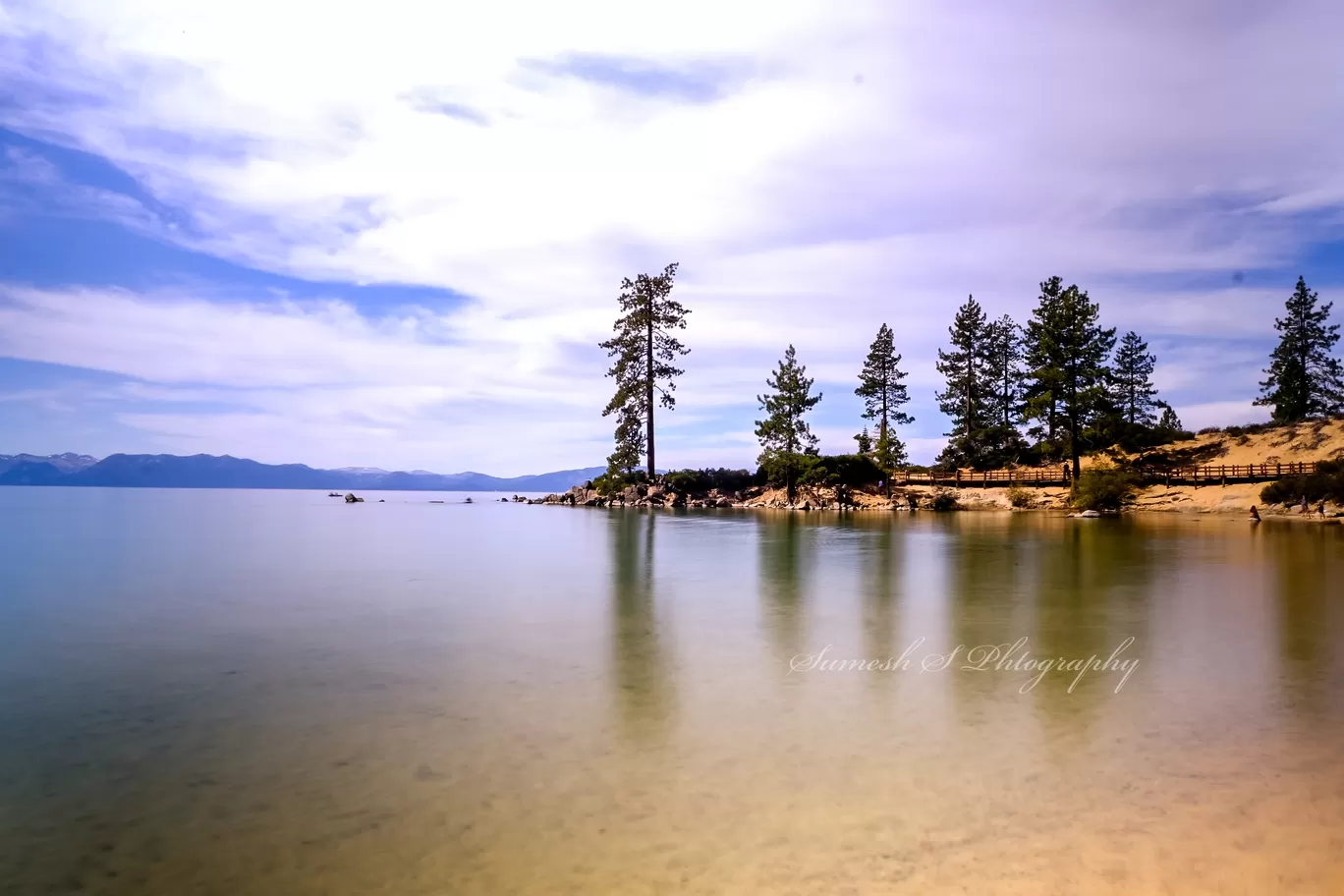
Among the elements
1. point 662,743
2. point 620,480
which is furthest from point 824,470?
point 662,743

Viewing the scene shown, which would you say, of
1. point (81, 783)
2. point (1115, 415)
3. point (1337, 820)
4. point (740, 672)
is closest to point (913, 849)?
point (1337, 820)

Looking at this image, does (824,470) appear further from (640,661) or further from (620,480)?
(640,661)

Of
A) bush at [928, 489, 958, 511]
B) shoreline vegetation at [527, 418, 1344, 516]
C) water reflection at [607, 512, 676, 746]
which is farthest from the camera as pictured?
bush at [928, 489, 958, 511]

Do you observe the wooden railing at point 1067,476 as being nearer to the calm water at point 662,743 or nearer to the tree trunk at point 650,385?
the tree trunk at point 650,385

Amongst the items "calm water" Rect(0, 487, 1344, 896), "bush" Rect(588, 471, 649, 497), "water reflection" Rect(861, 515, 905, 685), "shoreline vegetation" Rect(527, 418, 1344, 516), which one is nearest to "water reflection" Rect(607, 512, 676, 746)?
"calm water" Rect(0, 487, 1344, 896)

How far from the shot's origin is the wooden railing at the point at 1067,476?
176 feet

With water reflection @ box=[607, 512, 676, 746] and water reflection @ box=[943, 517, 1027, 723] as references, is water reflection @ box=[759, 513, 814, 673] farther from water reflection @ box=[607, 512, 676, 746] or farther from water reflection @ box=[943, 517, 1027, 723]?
water reflection @ box=[943, 517, 1027, 723]

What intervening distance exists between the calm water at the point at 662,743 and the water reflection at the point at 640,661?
0.23 ft

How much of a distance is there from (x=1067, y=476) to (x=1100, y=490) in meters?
9.33

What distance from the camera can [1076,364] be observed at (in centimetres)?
5862

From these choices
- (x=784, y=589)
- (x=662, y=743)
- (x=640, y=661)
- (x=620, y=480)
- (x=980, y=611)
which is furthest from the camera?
(x=620, y=480)

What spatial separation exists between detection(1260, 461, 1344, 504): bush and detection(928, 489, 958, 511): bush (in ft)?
63.3

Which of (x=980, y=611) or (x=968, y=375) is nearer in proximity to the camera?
(x=980, y=611)

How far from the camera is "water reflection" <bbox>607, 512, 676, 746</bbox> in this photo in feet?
25.3
